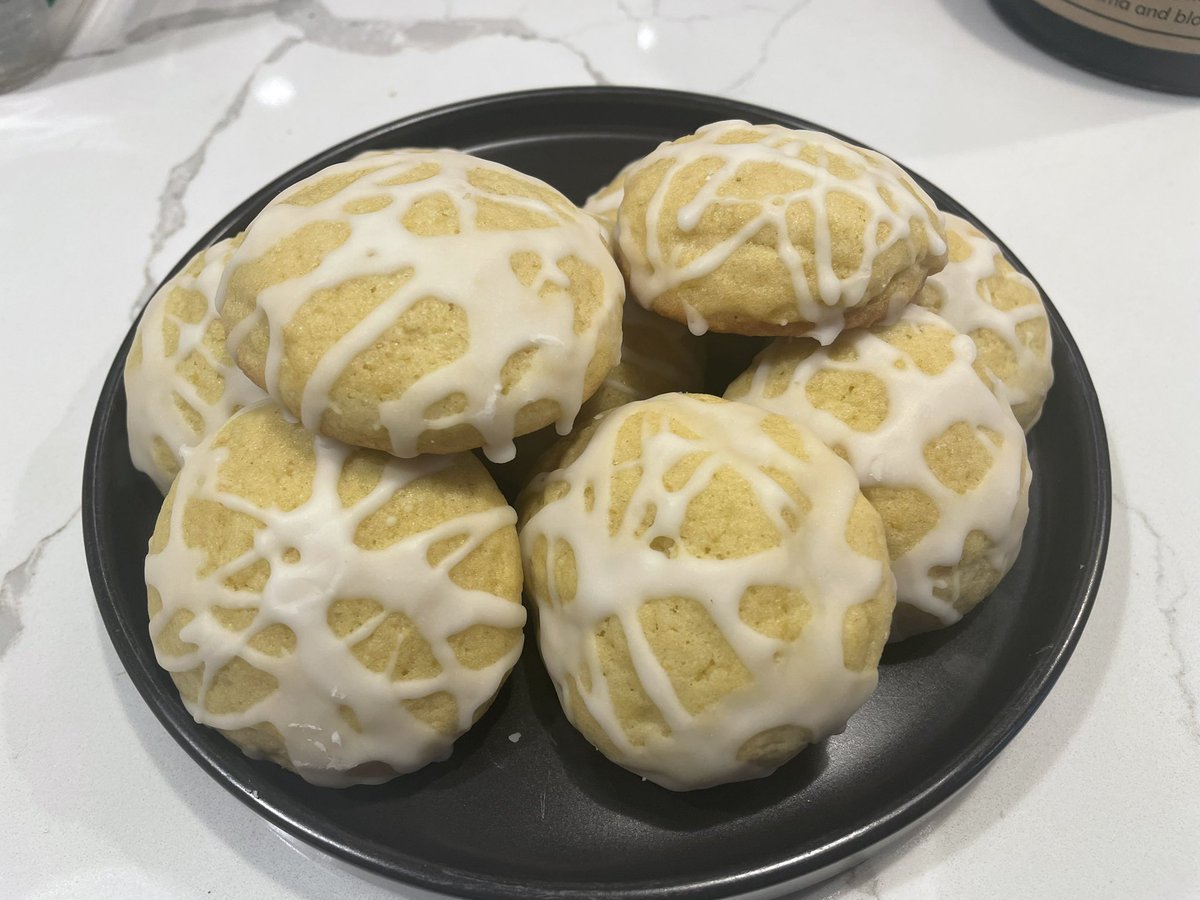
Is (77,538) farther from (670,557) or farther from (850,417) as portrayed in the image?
(850,417)

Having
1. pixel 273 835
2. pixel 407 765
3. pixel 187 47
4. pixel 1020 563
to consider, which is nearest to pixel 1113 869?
pixel 1020 563

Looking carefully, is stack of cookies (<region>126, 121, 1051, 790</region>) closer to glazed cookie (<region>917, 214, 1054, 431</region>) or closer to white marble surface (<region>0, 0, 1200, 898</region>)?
glazed cookie (<region>917, 214, 1054, 431</region>)

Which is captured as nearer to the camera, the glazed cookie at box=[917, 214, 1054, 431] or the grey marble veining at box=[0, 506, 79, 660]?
the glazed cookie at box=[917, 214, 1054, 431]

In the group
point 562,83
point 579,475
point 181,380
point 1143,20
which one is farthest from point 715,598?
point 1143,20

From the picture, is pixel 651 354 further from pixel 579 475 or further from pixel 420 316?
pixel 420 316

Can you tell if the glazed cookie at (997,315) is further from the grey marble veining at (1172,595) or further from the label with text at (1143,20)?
the label with text at (1143,20)

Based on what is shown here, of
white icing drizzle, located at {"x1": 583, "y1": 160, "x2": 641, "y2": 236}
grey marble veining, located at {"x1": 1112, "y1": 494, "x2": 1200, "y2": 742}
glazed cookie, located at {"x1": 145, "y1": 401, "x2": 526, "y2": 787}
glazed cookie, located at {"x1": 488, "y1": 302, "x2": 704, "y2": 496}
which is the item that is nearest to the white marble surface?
grey marble veining, located at {"x1": 1112, "y1": 494, "x2": 1200, "y2": 742}
